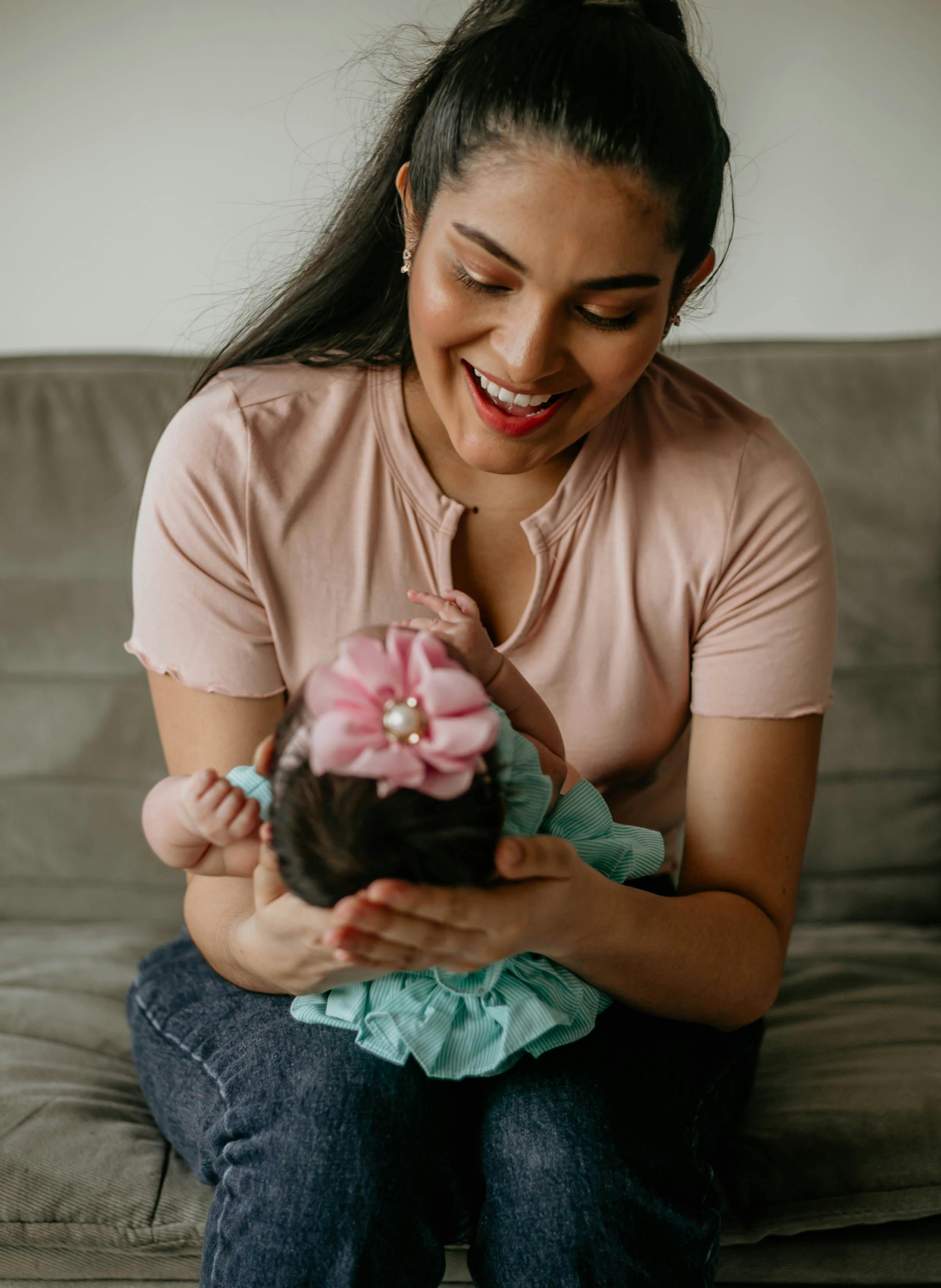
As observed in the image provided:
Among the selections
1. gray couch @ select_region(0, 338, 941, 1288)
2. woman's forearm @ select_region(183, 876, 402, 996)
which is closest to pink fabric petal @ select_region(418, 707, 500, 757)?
woman's forearm @ select_region(183, 876, 402, 996)

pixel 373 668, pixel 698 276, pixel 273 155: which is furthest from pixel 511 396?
pixel 273 155

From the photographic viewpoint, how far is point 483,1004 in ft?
3.03

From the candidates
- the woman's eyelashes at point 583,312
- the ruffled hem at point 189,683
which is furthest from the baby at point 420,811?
the woman's eyelashes at point 583,312

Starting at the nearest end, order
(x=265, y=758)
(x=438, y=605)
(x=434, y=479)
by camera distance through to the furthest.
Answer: (x=265, y=758)
(x=438, y=605)
(x=434, y=479)

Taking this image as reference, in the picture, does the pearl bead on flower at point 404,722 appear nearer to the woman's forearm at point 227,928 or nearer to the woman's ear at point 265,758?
the woman's ear at point 265,758

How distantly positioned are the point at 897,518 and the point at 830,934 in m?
0.68

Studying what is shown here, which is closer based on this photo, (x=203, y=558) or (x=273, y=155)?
(x=203, y=558)

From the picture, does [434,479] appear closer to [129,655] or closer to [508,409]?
[508,409]

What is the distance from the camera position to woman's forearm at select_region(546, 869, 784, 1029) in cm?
91

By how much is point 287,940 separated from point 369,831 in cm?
18

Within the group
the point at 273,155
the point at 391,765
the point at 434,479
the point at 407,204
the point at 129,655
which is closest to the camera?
the point at 391,765

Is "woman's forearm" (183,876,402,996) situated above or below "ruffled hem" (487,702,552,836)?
below

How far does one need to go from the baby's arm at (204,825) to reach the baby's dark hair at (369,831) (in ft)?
0.36

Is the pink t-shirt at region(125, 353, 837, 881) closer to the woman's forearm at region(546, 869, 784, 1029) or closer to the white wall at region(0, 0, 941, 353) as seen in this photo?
the woman's forearm at region(546, 869, 784, 1029)
